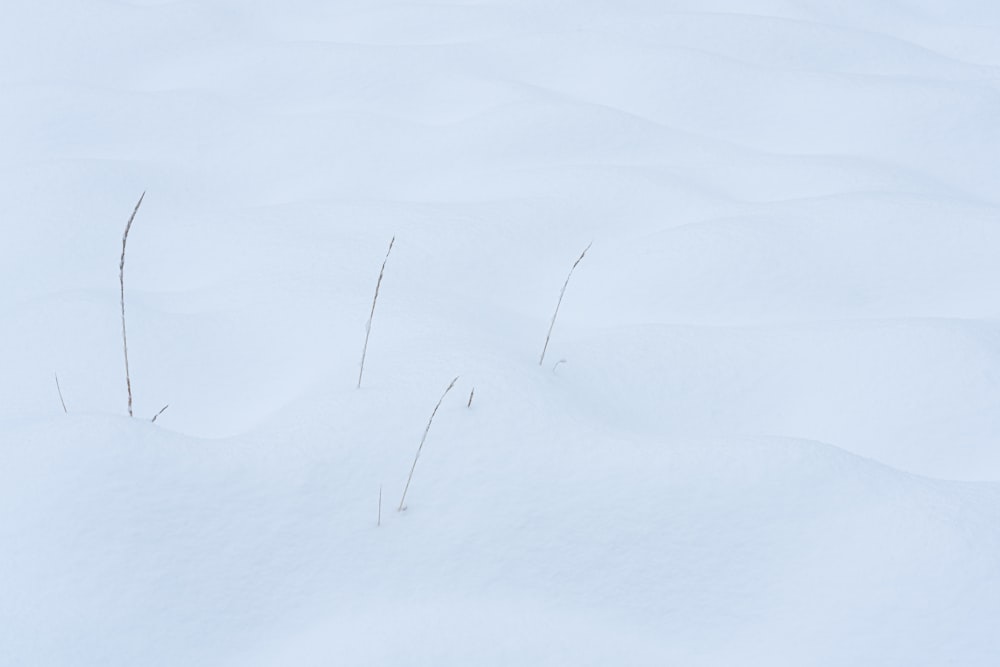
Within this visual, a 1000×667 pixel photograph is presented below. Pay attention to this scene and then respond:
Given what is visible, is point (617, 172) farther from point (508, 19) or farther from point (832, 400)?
point (508, 19)

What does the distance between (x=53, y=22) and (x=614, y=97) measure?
209cm

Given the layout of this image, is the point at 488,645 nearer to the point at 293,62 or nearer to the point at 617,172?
the point at 617,172

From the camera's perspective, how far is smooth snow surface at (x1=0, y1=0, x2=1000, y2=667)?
40.7 inches

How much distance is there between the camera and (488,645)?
1.01 metres

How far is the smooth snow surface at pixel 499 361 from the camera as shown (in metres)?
1.03

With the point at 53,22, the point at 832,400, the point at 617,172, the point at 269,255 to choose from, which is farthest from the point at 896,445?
the point at 53,22

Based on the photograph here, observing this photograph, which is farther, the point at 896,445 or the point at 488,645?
the point at 896,445

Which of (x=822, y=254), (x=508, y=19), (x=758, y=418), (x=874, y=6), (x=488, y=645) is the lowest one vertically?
(x=488, y=645)

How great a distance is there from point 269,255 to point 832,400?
4.00 ft

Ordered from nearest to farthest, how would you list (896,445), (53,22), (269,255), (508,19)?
(896,445)
(269,255)
(53,22)
(508,19)

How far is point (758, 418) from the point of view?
145cm

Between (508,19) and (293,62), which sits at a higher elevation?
(508,19)

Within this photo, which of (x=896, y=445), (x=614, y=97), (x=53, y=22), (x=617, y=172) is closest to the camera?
(x=896, y=445)

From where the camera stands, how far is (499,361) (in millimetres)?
1356
